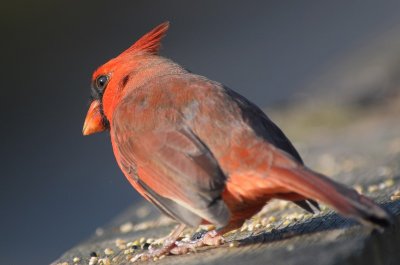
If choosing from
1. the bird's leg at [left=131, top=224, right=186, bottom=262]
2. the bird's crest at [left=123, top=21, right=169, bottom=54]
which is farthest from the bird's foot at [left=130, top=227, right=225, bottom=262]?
the bird's crest at [left=123, top=21, right=169, bottom=54]

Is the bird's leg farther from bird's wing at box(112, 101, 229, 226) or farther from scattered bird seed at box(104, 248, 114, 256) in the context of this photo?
scattered bird seed at box(104, 248, 114, 256)

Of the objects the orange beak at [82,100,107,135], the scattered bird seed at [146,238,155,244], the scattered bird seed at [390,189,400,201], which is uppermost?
the orange beak at [82,100,107,135]

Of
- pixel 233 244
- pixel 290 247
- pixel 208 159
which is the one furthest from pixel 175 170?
pixel 290 247

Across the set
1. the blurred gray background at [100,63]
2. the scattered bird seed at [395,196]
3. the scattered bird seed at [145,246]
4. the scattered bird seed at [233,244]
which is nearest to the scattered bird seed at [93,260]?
the scattered bird seed at [145,246]

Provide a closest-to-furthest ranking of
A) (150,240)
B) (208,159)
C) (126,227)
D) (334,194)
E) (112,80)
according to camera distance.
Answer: (334,194) < (208,159) < (150,240) < (112,80) < (126,227)

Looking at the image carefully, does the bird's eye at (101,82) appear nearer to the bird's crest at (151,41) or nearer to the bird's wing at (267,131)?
the bird's crest at (151,41)

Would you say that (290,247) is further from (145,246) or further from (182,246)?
(145,246)
